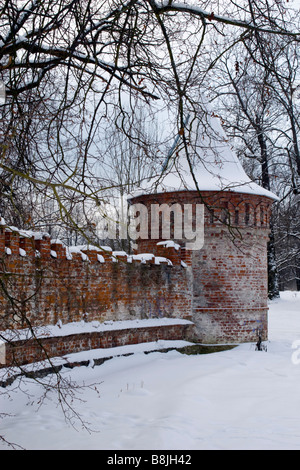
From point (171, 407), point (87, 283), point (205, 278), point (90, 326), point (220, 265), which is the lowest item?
point (171, 407)

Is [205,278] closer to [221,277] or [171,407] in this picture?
[221,277]

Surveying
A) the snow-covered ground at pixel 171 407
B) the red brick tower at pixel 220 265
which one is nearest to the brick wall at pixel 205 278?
the red brick tower at pixel 220 265

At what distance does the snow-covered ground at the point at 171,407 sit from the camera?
5422 millimetres

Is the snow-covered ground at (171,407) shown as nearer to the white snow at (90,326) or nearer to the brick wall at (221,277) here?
the white snow at (90,326)

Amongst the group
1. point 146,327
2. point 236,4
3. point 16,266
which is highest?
point 236,4

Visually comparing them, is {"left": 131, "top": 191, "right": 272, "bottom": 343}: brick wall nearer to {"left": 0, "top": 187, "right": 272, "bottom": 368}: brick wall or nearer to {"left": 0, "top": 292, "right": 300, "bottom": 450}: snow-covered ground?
{"left": 0, "top": 187, "right": 272, "bottom": 368}: brick wall

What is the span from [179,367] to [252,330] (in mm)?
2789

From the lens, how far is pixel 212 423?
616 centimetres

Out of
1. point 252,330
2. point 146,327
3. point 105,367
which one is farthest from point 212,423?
point 252,330

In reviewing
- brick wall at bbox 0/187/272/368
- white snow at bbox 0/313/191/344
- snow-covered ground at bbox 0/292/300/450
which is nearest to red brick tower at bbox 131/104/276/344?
brick wall at bbox 0/187/272/368

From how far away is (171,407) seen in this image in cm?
673

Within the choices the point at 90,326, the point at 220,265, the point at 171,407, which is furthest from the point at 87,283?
the point at 220,265

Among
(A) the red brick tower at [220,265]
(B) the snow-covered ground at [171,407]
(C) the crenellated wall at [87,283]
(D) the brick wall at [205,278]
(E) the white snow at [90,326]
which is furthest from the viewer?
(A) the red brick tower at [220,265]
